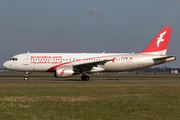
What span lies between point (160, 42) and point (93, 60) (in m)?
10.6

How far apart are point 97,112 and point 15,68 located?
90.8 feet

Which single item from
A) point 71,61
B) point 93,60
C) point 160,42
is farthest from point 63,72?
point 160,42

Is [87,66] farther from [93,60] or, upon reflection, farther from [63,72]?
[63,72]

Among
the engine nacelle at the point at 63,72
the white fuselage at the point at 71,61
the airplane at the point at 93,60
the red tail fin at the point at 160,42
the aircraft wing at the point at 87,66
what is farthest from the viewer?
the red tail fin at the point at 160,42

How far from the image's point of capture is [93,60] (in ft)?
118

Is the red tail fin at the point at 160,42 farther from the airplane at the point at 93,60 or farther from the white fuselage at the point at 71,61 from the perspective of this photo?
the white fuselage at the point at 71,61

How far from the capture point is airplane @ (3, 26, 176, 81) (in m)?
35.0

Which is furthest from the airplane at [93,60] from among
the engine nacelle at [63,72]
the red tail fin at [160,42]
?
the engine nacelle at [63,72]

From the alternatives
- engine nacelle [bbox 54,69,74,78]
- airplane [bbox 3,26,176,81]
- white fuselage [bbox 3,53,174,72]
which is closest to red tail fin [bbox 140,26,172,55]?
airplane [bbox 3,26,176,81]

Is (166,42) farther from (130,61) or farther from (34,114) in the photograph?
(34,114)

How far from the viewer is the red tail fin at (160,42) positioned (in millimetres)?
37000

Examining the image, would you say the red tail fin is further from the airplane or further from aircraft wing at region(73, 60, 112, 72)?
aircraft wing at region(73, 60, 112, 72)

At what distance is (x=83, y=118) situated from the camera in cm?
936

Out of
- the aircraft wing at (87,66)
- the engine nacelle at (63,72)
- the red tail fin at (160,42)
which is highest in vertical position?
the red tail fin at (160,42)
